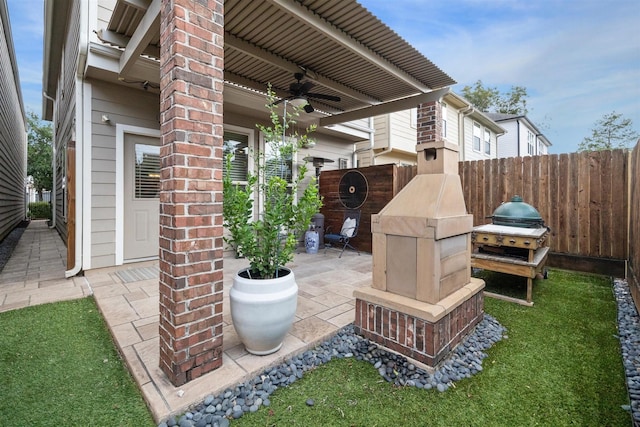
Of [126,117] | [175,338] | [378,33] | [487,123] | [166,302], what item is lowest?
[175,338]

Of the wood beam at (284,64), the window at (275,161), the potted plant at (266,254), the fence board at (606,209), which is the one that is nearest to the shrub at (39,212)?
the wood beam at (284,64)

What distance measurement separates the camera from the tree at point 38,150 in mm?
16141

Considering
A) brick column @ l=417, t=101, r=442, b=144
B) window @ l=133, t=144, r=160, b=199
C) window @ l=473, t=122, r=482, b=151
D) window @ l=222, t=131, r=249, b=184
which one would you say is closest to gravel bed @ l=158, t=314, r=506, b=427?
brick column @ l=417, t=101, r=442, b=144

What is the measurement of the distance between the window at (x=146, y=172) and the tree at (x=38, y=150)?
15.6 m

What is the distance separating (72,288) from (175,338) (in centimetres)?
282

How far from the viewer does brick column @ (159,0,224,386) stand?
1.68m

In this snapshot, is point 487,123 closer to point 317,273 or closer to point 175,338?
point 317,273

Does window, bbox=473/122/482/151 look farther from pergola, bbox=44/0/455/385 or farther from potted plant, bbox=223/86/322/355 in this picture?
potted plant, bbox=223/86/322/355

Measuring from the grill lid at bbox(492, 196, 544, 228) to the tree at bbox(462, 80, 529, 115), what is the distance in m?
19.1

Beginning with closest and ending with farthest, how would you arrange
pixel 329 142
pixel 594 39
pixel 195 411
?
pixel 195 411 < pixel 329 142 < pixel 594 39

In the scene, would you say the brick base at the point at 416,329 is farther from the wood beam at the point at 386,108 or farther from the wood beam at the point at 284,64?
the wood beam at the point at 386,108

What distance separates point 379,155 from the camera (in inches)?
371

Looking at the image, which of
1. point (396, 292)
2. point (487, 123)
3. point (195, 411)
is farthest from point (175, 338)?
point (487, 123)

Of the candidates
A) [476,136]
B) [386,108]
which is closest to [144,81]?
[386,108]
